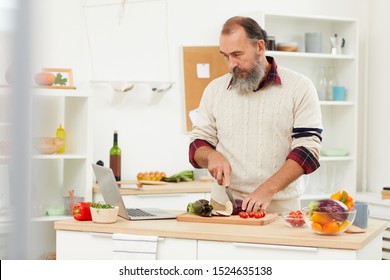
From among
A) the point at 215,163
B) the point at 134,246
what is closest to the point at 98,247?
the point at 134,246

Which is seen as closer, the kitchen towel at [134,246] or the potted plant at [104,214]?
the kitchen towel at [134,246]

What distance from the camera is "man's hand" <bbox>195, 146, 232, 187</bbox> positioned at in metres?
2.65

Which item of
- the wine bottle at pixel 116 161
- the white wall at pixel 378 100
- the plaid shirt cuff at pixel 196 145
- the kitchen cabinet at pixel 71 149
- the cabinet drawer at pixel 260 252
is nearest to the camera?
the cabinet drawer at pixel 260 252

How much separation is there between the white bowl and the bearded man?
48 centimetres

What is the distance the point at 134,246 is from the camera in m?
2.32

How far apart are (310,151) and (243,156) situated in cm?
33

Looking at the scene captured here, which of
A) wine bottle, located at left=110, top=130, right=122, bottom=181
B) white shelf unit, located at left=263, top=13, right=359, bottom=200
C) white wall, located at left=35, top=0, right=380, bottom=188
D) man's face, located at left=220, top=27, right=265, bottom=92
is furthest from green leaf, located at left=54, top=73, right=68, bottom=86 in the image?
white shelf unit, located at left=263, top=13, right=359, bottom=200

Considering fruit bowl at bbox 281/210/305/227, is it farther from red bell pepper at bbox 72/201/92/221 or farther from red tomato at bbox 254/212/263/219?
red bell pepper at bbox 72/201/92/221

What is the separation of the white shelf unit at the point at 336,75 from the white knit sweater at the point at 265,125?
213 centimetres

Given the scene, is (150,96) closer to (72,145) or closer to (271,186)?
(72,145)

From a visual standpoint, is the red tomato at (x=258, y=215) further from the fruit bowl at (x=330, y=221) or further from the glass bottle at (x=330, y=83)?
the glass bottle at (x=330, y=83)

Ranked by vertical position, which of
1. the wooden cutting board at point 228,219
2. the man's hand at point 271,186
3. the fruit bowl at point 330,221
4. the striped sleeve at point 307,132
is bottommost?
the wooden cutting board at point 228,219

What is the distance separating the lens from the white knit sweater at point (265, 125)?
2.77m

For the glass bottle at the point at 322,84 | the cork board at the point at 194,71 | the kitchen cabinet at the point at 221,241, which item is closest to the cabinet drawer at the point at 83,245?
the kitchen cabinet at the point at 221,241
